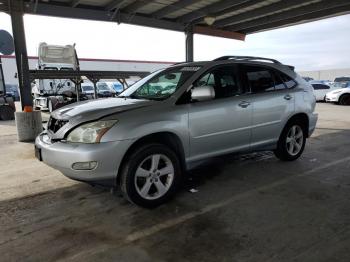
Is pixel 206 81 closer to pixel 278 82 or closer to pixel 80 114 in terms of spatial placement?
pixel 278 82

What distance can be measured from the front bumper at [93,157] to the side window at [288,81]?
3.17m

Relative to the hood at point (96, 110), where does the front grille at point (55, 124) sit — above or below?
below

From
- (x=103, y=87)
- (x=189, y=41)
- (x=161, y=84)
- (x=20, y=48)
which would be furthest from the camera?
(x=103, y=87)

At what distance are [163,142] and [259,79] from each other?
2104 millimetres

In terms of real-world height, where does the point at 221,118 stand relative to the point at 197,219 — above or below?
above

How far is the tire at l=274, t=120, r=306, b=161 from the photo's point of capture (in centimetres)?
555

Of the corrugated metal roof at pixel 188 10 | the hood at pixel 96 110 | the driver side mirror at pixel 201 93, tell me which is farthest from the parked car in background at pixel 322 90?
the hood at pixel 96 110

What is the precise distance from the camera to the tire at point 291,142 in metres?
5.55

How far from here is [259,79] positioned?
5.13 meters

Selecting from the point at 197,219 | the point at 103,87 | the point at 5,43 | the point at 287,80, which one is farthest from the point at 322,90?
the point at 197,219

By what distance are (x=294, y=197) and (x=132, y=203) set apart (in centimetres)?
208

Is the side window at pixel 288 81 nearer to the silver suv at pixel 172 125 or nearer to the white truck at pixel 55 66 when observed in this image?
the silver suv at pixel 172 125

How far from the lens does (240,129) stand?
15.4 ft

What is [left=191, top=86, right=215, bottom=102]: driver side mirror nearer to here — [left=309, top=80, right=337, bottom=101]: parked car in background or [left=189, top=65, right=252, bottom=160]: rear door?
[left=189, top=65, right=252, bottom=160]: rear door
